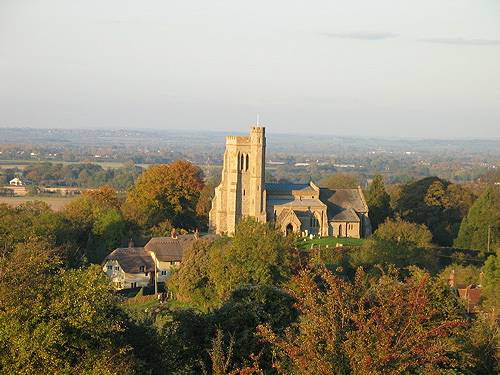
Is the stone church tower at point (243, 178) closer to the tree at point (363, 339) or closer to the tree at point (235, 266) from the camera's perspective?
the tree at point (235, 266)

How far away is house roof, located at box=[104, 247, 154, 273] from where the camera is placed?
38.8 metres

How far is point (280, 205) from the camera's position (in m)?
44.9

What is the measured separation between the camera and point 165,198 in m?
49.8

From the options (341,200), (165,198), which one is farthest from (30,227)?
(341,200)

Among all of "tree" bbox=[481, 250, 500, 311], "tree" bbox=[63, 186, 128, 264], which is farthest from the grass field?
"tree" bbox=[481, 250, 500, 311]

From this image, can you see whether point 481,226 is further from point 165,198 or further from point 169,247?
point 165,198

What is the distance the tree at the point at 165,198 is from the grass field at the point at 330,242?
9.89 meters

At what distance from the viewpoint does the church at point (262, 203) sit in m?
44.8

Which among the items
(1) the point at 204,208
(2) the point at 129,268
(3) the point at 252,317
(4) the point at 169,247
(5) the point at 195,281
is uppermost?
(3) the point at 252,317

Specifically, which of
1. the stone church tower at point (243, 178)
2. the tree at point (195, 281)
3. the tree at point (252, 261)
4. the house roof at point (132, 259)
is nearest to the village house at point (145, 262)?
the house roof at point (132, 259)

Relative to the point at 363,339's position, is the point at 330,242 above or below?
below


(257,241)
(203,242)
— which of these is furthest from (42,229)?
(257,241)

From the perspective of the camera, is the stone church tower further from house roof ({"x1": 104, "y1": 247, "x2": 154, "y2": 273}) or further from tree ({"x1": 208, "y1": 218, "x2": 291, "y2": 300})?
tree ({"x1": 208, "y1": 218, "x2": 291, "y2": 300})

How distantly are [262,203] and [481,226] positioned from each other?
11.9 meters
